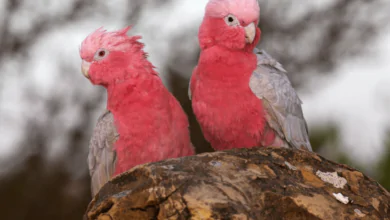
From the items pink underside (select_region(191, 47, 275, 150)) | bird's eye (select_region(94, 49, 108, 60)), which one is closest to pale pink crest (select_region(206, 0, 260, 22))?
pink underside (select_region(191, 47, 275, 150))

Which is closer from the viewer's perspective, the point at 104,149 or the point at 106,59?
the point at 106,59

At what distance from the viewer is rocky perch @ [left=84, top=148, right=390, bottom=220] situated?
2.02 metres

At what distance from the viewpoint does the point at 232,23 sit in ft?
8.93

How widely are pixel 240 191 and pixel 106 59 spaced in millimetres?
1141

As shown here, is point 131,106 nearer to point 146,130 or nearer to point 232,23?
point 146,130

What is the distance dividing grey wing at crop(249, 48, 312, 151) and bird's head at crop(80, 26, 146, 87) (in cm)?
67

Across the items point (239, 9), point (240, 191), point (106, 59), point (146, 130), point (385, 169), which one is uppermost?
point (239, 9)

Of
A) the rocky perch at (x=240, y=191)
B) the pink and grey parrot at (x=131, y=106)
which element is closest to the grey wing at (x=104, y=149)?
the pink and grey parrot at (x=131, y=106)

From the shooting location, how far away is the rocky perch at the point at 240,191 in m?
2.02

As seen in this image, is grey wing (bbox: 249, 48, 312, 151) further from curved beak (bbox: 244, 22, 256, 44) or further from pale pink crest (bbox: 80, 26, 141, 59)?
pale pink crest (bbox: 80, 26, 141, 59)

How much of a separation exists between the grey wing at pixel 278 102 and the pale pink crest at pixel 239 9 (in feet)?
1.04

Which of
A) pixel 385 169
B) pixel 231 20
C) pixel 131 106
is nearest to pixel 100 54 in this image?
pixel 131 106

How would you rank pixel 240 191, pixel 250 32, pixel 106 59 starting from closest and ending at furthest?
pixel 240 191
pixel 250 32
pixel 106 59

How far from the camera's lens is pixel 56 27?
17.2 ft
